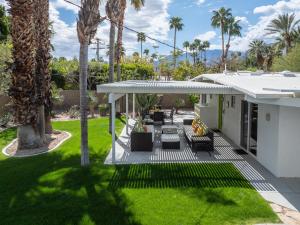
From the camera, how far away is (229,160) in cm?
1243

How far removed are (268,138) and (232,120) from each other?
16.8ft

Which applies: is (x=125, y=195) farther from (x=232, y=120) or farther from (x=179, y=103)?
(x=179, y=103)

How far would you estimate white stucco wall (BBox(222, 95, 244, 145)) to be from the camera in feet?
48.6

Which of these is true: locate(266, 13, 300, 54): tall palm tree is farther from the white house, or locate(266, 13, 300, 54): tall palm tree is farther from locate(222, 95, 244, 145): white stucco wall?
the white house

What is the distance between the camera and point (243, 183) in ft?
32.1

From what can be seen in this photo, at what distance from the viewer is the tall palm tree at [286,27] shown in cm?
4266

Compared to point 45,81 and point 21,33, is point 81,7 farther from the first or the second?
point 45,81

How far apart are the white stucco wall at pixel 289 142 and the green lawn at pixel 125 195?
152cm

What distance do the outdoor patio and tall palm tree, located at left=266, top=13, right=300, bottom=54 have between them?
106ft

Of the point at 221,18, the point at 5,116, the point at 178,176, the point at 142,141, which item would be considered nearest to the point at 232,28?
the point at 221,18

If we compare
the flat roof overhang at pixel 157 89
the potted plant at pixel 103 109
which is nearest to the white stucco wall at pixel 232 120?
the flat roof overhang at pixel 157 89

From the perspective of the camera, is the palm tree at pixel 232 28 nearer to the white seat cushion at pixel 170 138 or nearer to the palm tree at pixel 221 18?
the palm tree at pixel 221 18

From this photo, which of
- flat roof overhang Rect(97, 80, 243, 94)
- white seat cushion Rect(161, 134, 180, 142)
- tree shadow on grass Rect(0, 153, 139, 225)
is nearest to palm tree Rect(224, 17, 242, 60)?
white seat cushion Rect(161, 134, 180, 142)

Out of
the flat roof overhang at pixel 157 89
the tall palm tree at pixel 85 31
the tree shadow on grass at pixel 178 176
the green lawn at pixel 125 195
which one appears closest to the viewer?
the green lawn at pixel 125 195
